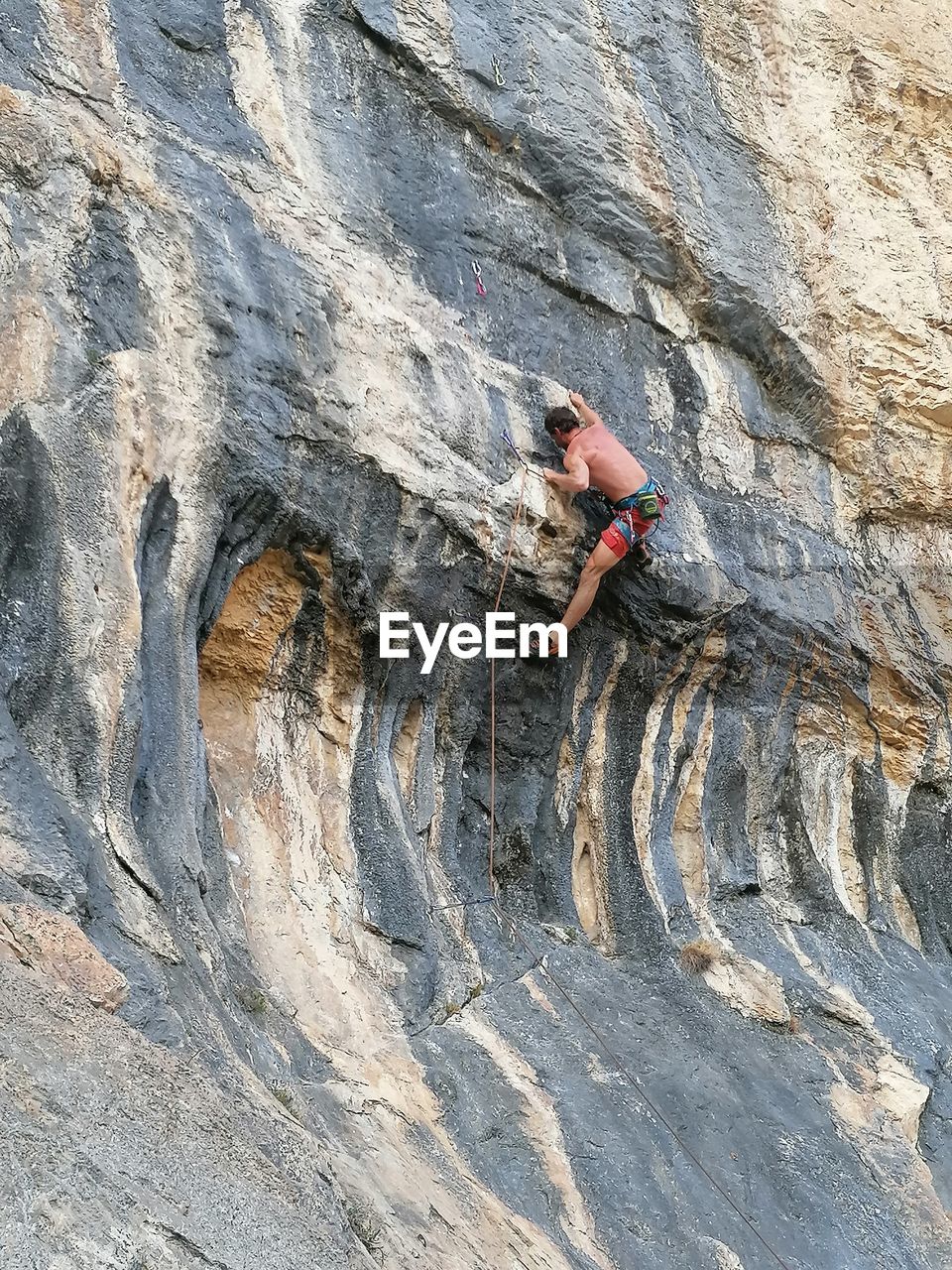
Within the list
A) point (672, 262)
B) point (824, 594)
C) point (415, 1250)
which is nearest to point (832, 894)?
point (824, 594)

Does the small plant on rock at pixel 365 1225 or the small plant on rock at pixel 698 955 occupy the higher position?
the small plant on rock at pixel 698 955

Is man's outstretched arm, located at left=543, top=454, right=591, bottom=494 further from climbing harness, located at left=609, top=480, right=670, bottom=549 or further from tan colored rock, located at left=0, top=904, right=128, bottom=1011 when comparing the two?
tan colored rock, located at left=0, top=904, right=128, bottom=1011

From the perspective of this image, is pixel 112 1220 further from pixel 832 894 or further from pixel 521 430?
pixel 832 894

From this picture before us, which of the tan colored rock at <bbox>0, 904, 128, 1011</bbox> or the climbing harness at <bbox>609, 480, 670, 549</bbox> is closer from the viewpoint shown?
the tan colored rock at <bbox>0, 904, 128, 1011</bbox>

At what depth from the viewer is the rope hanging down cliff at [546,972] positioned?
4.83 metres

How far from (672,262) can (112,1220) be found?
6.38 meters

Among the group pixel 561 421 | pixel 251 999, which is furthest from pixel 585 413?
pixel 251 999

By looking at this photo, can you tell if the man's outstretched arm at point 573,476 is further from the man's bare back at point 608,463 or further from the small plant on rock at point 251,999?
the small plant on rock at point 251,999

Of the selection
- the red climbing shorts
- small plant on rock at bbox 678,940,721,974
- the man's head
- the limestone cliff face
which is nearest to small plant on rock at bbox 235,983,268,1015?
the limestone cliff face

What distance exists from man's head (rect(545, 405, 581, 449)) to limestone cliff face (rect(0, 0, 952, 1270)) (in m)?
0.16

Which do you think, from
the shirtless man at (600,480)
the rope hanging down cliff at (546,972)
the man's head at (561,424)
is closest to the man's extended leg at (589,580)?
the shirtless man at (600,480)

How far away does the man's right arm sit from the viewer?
256 inches

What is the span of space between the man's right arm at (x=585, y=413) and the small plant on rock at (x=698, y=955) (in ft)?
9.02

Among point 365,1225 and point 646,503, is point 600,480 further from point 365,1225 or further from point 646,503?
point 365,1225
